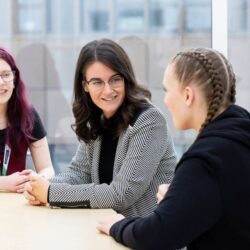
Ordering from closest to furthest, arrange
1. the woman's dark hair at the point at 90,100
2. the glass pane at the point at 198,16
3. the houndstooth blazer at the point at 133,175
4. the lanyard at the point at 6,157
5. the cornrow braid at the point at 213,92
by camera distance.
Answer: the cornrow braid at the point at 213,92 < the houndstooth blazer at the point at 133,175 < the woman's dark hair at the point at 90,100 < the lanyard at the point at 6,157 < the glass pane at the point at 198,16

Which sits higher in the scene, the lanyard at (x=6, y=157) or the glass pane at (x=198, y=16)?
the glass pane at (x=198, y=16)

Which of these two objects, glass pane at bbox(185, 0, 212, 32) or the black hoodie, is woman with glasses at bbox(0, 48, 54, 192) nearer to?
glass pane at bbox(185, 0, 212, 32)

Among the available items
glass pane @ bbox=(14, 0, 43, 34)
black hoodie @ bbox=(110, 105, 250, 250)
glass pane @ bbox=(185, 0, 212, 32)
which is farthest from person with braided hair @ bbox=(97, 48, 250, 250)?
glass pane @ bbox=(14, 0, 43, 34)

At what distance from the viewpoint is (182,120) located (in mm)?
1271

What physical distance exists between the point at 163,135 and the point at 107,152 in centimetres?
26

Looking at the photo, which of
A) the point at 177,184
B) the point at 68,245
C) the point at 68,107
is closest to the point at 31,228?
the point at 68,245

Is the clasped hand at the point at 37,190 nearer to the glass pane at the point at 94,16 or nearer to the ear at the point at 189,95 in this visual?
the ear at the point at 189,95

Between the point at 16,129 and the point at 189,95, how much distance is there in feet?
4.39

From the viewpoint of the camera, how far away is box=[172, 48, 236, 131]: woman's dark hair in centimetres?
121

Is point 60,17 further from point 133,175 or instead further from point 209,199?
point 209,199

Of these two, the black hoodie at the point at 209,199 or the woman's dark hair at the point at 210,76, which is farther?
the woman's dark hair at the point at 210,76

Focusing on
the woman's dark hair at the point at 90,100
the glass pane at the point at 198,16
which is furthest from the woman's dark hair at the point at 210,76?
the glass pane at the point at 198,16

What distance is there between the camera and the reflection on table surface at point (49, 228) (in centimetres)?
128

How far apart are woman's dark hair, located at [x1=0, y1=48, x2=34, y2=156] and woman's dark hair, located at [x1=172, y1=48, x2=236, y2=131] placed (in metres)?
1.27
